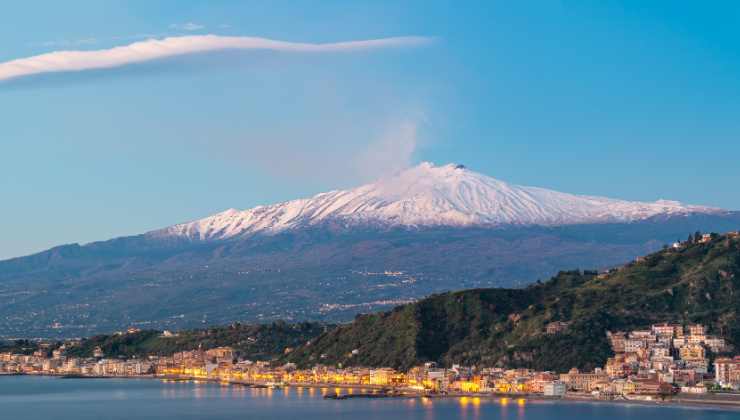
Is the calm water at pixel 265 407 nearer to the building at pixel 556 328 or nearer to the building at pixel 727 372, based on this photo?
the building at pixel 727 372

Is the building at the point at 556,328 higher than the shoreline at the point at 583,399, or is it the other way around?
the building at the point at 556,328

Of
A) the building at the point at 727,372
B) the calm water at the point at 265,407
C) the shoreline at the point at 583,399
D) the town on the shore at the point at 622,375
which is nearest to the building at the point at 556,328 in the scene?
the town on the shore at the point at 622,375

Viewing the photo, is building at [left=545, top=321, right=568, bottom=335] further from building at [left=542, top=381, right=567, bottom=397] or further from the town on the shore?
building at [left=542, top=381, right=567, bottom=397]

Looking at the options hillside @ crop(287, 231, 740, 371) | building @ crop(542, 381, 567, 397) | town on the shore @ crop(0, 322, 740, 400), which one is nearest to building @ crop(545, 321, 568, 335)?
town on the shore @ crop(0, 322, 740, 400)

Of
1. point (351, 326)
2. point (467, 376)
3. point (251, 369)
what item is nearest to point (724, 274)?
point (467, 376)

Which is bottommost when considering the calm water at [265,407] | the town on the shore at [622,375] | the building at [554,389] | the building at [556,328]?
the calm water at [265,407]

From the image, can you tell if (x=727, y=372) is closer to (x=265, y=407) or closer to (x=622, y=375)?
(x=622, y=375)

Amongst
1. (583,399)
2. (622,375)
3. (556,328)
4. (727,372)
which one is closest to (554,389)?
(583,399)

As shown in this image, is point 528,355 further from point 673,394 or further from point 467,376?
point 673,394
